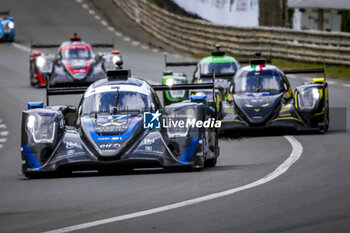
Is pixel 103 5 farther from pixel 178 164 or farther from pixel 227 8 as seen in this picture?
pixel 178 164

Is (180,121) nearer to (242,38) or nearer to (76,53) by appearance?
(76,53)

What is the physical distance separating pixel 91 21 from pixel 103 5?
423 centimetres

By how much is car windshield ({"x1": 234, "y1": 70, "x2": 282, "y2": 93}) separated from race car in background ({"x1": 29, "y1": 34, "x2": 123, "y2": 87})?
32.1 feet

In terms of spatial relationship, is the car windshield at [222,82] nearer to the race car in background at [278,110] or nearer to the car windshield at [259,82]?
the car windshield at [259,82]

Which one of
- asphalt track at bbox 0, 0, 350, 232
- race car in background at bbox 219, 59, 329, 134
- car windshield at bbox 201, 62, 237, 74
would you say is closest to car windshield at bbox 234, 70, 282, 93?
race car in background at bbox 219, 59, 329, 134

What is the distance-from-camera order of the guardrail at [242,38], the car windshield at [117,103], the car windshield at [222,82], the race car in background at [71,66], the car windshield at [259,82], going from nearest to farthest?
the car windshield at [117,103] < the car windshield at [259,82] < the car windshield at [222,82] < the race car in background at [71,66] < the guardrail at [242,38]

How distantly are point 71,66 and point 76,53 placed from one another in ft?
4.38

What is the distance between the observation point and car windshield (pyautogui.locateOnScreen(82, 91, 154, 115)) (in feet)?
44.2

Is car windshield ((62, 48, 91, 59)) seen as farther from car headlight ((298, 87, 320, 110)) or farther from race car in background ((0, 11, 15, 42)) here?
race car in background ((0, 11, 15, 42))

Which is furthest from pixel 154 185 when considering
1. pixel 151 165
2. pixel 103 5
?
pixel 103 5

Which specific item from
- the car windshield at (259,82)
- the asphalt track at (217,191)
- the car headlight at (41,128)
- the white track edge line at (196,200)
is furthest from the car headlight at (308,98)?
the car headlight at (41,128)

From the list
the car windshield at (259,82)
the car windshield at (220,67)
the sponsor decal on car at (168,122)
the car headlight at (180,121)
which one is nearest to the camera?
the car headlight at (180,121)

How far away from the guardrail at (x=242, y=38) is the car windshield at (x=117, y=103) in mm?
14458

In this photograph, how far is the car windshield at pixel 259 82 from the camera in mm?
18469
